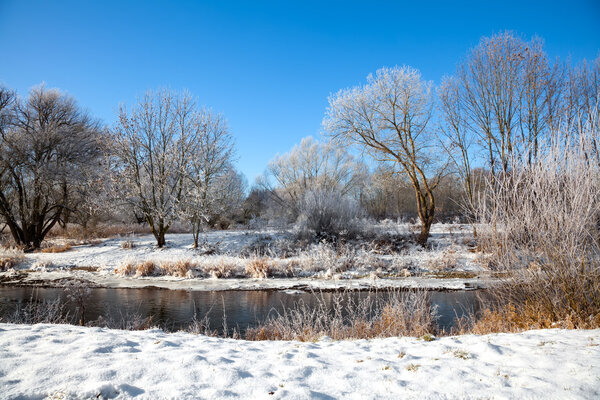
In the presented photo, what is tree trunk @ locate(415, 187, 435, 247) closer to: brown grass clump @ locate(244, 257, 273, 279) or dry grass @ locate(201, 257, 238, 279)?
brown grass clump @ locate(244, 257, 273, 279)

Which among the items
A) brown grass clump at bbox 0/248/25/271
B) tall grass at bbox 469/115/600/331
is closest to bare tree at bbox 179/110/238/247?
brown grass clump at bbox 0/248/25/271

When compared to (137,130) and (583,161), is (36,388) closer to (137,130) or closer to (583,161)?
(583,161)

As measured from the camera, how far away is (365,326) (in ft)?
20.1

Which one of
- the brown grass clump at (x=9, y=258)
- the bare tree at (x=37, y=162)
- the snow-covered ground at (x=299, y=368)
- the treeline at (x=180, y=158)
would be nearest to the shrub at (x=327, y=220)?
the treeline at (x=180, y=158)

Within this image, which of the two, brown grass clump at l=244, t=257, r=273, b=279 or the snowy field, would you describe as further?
brown grass clump at l=244, t=257, r=273, b=279

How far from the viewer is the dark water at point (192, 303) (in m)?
8.05

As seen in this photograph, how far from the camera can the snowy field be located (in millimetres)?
12211

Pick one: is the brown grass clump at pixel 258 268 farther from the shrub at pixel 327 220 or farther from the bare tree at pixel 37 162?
the bare tree at pixel 37 162

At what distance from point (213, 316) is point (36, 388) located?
17.8 feet

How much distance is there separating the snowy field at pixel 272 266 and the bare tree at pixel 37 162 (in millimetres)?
2871

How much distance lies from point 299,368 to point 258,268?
32.3 ft

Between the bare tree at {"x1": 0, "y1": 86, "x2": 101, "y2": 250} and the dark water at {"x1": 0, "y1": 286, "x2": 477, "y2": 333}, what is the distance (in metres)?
8.06

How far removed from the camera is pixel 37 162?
18.0 m

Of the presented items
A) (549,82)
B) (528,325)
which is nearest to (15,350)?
(528,325)
